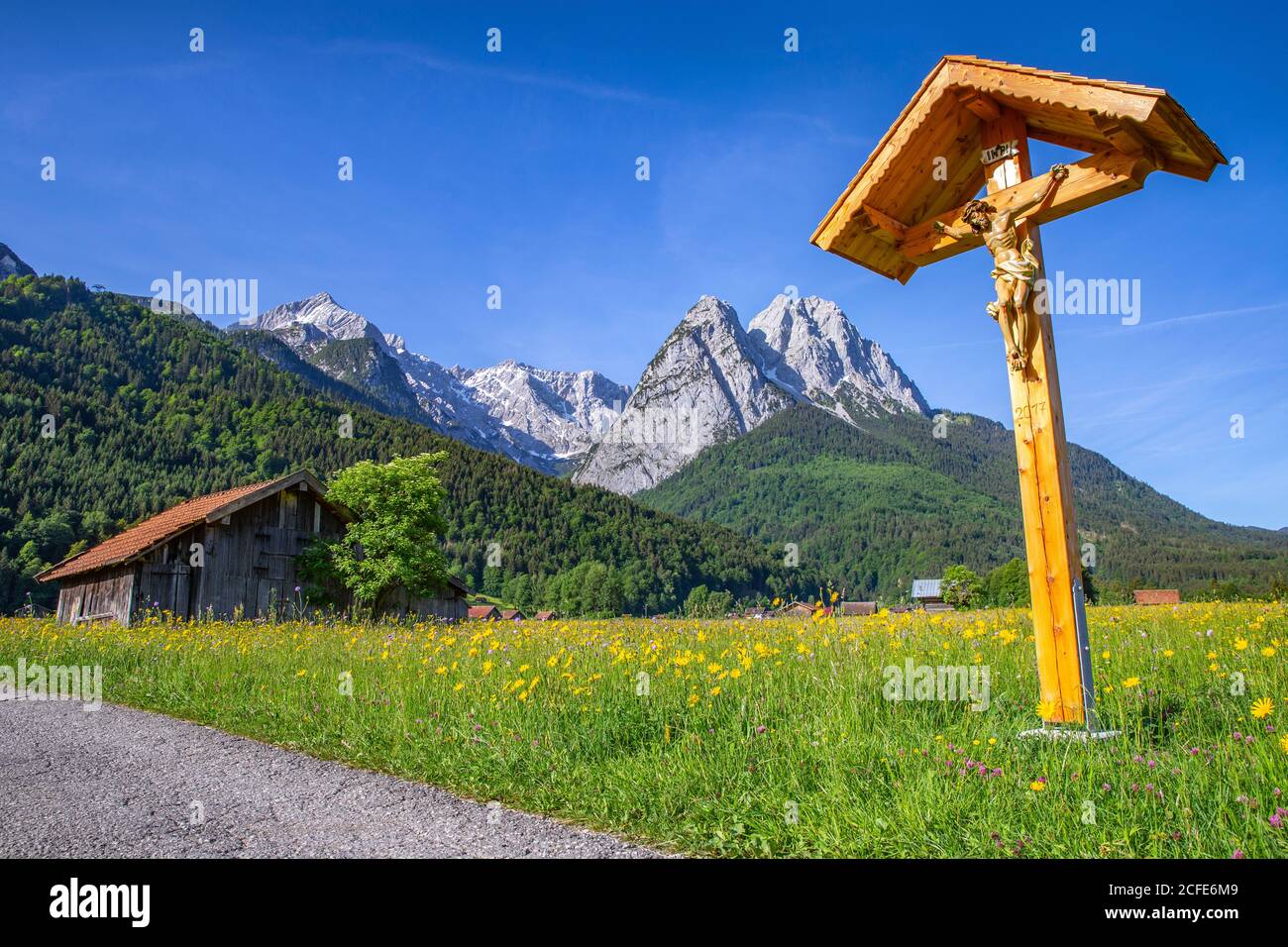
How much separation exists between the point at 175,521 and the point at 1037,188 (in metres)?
27.9

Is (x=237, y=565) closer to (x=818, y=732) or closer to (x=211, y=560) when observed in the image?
(x=211, y=560)

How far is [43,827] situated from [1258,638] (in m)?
8.34

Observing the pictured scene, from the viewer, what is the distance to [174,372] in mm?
157625

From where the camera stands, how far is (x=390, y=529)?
31547mm

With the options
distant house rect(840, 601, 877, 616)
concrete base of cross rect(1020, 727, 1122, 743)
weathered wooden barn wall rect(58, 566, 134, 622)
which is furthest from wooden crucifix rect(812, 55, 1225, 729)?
weathered wooden barn wall rect(58, 566, 134, 622)

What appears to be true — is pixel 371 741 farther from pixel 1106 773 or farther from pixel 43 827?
pixel 1106 773

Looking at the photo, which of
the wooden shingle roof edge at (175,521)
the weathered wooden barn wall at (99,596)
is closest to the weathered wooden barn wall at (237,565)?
the wooden shingle roof edge at (175,521)

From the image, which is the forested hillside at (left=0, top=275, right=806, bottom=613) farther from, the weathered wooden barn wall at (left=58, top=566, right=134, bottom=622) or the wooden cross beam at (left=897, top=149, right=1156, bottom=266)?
the wooden cross beam at (left=897, top=149, right=1156, bottom=266)

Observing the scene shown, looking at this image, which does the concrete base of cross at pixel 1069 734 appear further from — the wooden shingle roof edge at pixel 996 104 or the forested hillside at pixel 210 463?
the forested hillside at pixel 210 463

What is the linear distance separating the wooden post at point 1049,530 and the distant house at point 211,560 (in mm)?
23840

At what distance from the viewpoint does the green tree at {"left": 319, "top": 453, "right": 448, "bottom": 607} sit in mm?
30203

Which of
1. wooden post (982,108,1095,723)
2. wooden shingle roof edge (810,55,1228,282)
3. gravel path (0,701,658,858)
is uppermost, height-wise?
wooden shingle roof edge (810,55,1228,282)

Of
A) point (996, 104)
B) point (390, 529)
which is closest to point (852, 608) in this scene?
point (390, 529)
